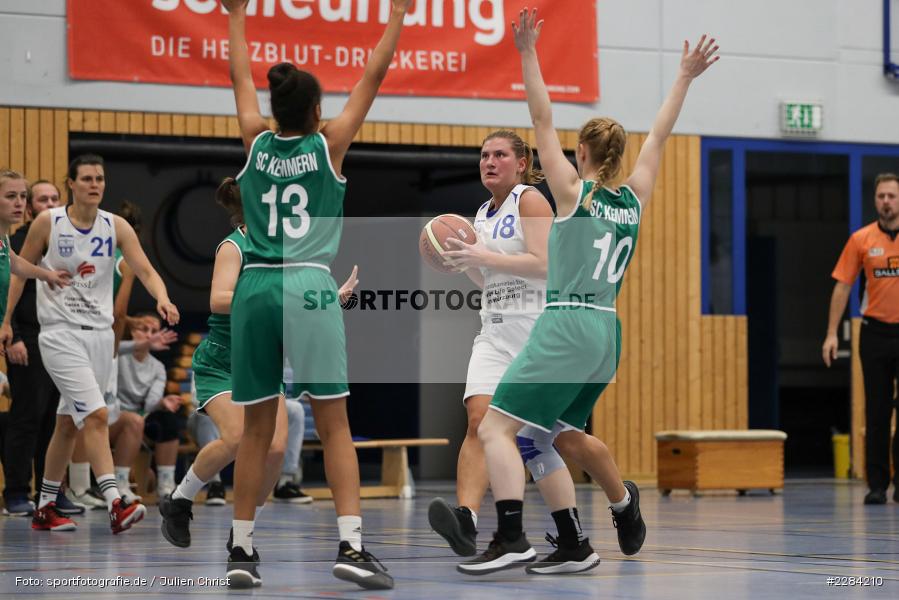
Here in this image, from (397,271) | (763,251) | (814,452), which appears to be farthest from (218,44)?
(814,452)

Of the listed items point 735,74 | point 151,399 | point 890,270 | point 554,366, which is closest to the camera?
point 554,366

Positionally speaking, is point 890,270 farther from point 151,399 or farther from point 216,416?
point 216,416

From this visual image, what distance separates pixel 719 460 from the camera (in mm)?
13039

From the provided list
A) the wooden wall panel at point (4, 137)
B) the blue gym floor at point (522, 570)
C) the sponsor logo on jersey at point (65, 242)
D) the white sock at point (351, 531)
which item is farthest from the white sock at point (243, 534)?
the wooden wall panel at point (4, 137)

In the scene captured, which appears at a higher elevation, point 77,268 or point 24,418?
point 77,268

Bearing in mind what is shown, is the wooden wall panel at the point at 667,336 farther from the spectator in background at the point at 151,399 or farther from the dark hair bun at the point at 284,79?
the dark hair bun at the point at 284,79

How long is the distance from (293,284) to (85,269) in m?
4.09

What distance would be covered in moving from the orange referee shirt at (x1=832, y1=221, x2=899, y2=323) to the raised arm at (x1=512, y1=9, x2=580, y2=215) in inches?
243

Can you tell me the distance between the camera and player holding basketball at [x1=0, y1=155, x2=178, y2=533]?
905cm

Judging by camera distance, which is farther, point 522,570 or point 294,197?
point 522,570

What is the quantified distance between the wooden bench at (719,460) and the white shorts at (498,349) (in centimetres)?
622

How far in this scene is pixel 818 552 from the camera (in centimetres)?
719

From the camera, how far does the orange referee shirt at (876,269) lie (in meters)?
11.6

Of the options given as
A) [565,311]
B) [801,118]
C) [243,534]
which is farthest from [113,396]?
[801,118]
